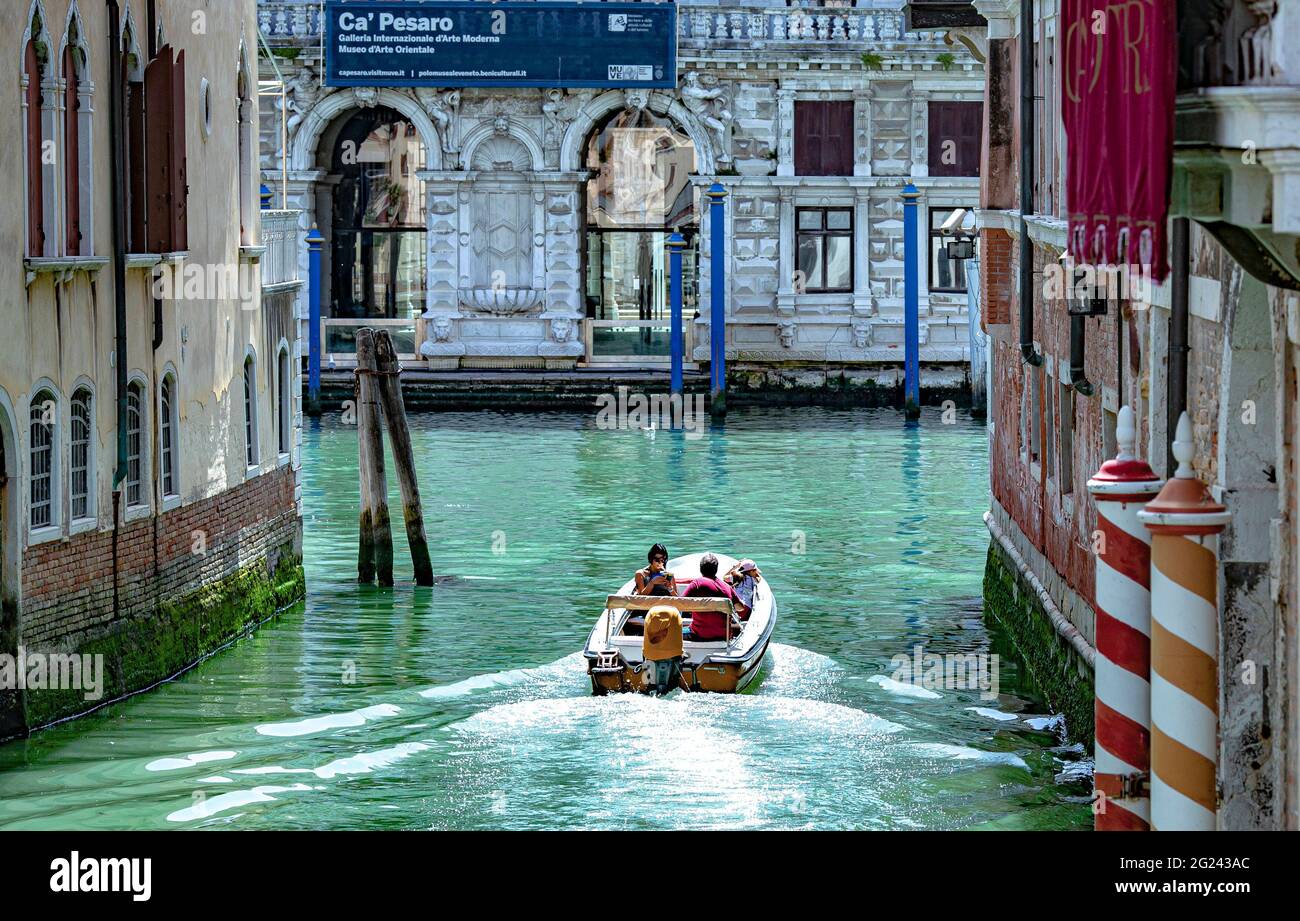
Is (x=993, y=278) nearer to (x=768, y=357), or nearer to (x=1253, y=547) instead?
(x=1253, y=547)

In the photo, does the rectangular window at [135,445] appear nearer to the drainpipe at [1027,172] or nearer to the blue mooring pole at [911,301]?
the drainpipe at [1027,172]

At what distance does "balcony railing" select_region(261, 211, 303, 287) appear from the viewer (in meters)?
18.1

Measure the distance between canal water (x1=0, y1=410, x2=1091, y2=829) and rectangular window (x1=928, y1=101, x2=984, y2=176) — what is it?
1097 cm

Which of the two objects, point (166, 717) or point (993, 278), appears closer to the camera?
point (166, 717)

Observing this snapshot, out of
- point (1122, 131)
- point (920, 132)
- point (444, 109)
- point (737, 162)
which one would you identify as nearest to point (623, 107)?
point (737, 162)

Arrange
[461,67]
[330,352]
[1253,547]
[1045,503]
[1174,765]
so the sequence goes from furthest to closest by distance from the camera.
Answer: [330,352]
[461,67]
[1045,503]
[1253,547]
[1174,765]

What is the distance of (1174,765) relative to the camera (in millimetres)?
8000

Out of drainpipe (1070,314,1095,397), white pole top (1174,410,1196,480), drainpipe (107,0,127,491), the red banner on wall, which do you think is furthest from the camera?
drainpipe (107,0,127,491)

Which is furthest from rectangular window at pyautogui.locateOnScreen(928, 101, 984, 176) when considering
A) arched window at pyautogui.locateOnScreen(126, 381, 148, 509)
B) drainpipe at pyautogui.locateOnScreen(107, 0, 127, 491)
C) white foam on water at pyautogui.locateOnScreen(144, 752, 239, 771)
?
white foam on water at pyautogui.locateOnScreen(144, 752, 239, 771)

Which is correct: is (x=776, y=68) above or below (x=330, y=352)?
above

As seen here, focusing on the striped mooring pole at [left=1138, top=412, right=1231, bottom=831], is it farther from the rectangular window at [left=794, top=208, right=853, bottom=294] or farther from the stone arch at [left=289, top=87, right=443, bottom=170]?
the stone arch at [left=289, top=87, right=443, bottom=170]

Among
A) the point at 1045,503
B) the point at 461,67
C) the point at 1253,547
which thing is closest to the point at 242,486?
the point at 1045,503

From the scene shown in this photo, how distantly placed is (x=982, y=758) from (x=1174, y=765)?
5.30m
